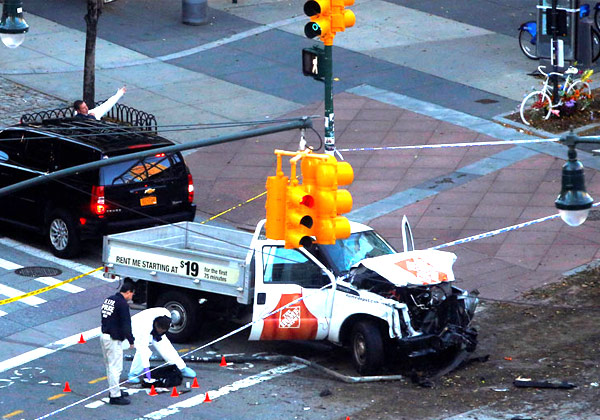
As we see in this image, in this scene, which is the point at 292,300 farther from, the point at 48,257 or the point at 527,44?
the point at 527,44

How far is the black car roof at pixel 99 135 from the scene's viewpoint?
18.4 meters

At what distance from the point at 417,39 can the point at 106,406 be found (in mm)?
19731

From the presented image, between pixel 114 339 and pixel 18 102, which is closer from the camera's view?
pixel 114 339

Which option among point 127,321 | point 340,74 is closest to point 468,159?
point 340,74

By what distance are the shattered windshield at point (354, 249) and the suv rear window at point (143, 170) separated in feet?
14.7

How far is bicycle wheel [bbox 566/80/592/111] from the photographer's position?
24.9 m

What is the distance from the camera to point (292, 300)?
46.9 ft

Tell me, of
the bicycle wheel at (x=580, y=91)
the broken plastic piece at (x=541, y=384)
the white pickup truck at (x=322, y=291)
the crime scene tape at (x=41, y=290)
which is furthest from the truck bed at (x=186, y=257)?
the bicycle wheel at (x=580, y=91)

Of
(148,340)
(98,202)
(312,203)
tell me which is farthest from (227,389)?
(98,202)

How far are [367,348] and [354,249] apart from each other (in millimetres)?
1612

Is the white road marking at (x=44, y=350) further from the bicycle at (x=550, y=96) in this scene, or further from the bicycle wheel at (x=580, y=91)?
the bicycle wheel at (x=580, y=91)

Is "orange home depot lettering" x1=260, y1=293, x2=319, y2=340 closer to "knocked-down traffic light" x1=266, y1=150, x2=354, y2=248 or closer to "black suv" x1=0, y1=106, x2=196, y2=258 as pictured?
"knocked-down traffic light" x1=266, y1=150, x2=354, y2=248

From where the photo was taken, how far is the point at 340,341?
14.3 m

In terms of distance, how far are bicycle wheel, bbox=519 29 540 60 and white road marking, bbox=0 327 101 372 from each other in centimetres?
1676
